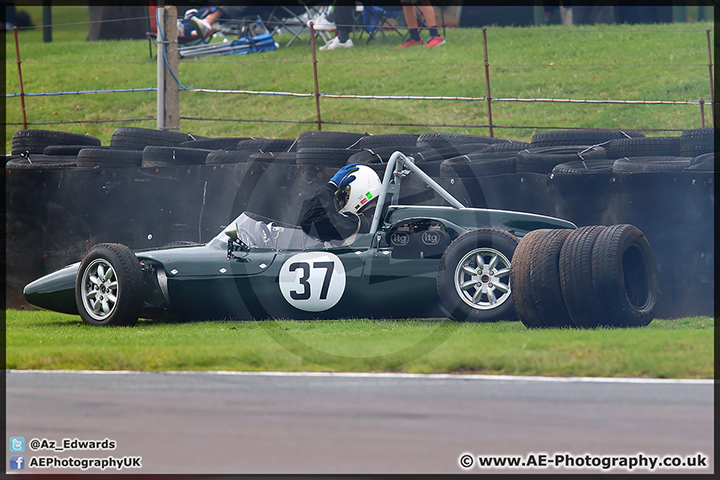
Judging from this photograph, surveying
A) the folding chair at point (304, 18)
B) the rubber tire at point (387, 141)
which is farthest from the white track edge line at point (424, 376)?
the folding chair at point (304, 18)

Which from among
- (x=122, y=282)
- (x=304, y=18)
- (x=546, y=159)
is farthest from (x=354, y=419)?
(x=304, y=18)

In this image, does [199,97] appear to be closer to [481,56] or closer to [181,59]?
[181,59]

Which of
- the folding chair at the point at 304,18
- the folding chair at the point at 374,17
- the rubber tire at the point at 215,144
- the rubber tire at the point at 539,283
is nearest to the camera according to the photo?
the rubber tire at the point at 539,283

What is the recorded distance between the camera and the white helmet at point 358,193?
29.3 feet

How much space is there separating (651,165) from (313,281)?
3.30 metres

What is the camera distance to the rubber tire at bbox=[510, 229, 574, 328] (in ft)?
23.9

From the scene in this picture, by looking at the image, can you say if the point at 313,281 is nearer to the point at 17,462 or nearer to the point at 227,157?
the point at 227,157

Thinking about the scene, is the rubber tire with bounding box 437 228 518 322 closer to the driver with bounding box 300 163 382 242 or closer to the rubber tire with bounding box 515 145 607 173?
the driver with bounding box 300 163 382 242

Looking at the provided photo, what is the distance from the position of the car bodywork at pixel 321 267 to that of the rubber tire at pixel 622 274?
0.92 m

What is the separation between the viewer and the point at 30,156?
11977 mm

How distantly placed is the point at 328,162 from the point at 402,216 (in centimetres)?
205

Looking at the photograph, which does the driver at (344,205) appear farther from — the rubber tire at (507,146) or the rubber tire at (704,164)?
the rubber tire at (704,164)

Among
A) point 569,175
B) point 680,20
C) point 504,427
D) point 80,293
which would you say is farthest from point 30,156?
point 680,20

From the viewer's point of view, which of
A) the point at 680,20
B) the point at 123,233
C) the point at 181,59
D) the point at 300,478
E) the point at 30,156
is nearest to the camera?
the point at 300,478
